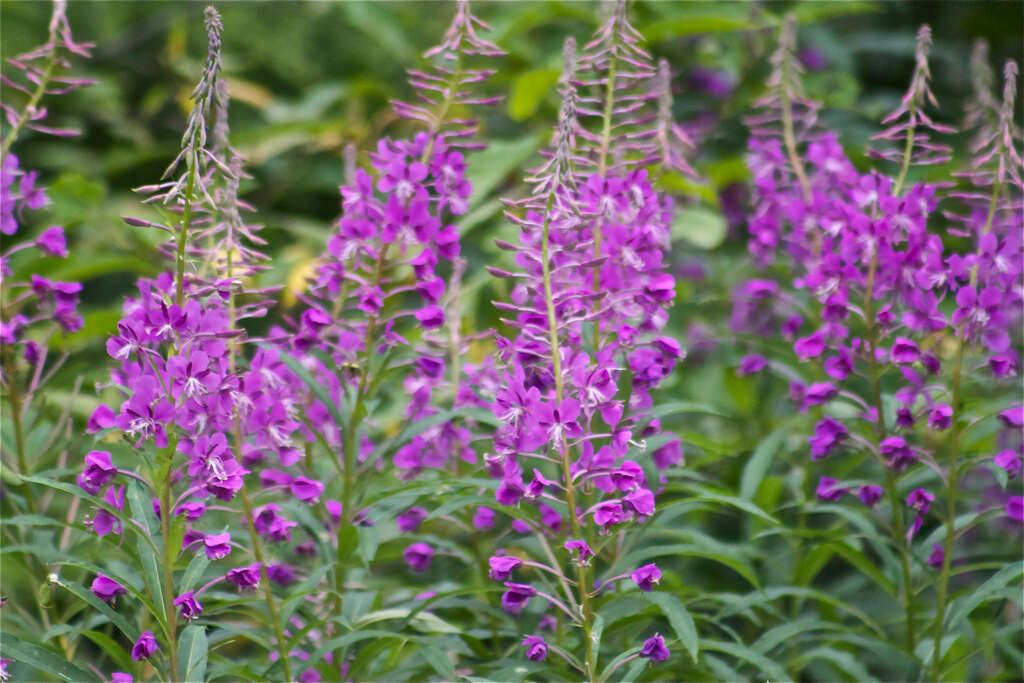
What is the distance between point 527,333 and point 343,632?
0.95 m

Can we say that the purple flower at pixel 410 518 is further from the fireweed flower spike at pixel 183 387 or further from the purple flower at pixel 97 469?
the purple flower at pixel 97 469

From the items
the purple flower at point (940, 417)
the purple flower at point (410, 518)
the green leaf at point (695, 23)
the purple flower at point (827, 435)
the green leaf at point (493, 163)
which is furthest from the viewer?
the green leaf at point (695, 23)

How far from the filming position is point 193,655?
82.5 inches

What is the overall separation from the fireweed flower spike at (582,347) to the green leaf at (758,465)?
0.49 m

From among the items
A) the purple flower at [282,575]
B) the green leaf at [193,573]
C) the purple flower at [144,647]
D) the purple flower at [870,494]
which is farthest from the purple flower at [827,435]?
the purple flower at [144,647]

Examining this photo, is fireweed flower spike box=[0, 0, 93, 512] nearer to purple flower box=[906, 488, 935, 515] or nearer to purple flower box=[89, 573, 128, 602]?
purple flower box=[89, 573, 128, 602]

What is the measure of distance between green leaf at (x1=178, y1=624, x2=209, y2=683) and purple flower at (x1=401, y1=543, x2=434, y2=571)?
2.06 ft

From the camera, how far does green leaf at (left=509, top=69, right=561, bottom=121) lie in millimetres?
4141

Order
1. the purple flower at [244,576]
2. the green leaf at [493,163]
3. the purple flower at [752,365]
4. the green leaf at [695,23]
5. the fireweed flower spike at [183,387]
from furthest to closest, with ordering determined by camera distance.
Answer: the green leaf at [695,23], the green leaf at [493,163], the purple flower at [752,365], the purple flower at [244,576], the fireweed flower spike at [183,387]

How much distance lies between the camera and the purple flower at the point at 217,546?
205 centimetres

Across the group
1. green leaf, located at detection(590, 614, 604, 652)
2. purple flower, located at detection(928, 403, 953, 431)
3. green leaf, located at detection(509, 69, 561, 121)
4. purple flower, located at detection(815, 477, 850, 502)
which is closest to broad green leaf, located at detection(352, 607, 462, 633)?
green leaf, located at detection(590, 614, 604, 652)

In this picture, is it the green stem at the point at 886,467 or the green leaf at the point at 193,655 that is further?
the green stem at the point at 886,467

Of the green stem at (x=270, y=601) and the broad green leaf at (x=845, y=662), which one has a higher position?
the green stem at (x=270, y=601)

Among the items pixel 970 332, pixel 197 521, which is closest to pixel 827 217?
pixel 970 332
